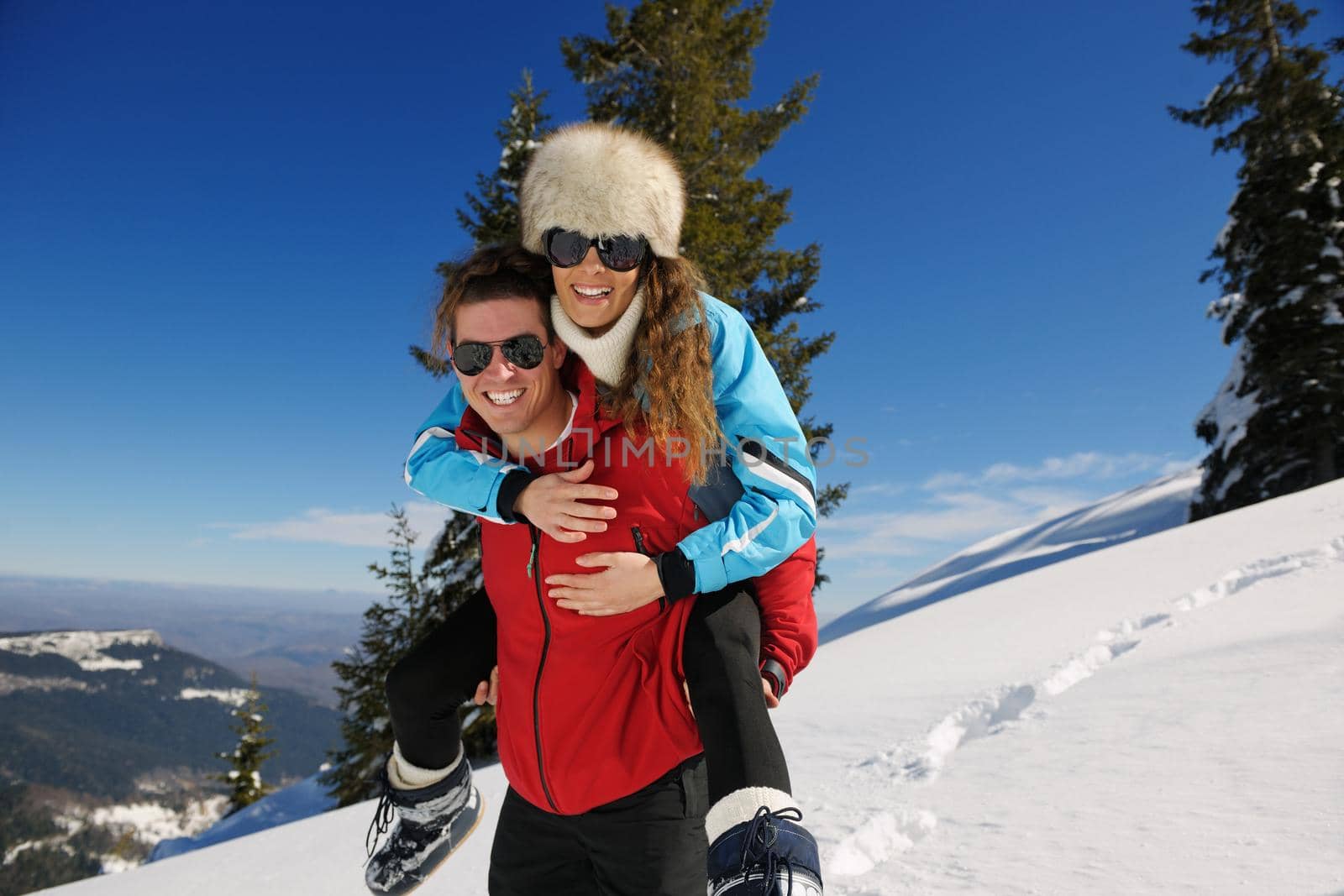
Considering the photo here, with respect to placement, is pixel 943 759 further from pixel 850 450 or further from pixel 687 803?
pixel 687 803

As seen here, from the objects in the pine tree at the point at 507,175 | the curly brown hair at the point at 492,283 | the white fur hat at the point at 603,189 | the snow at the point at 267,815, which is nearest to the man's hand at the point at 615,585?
the curly brown hair at the point at 492,283

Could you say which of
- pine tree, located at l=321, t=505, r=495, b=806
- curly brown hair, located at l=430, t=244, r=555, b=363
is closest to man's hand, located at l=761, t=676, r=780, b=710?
curly brown hair, located at l=430, t=244, r=555, b=363

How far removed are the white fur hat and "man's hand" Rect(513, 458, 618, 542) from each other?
716mm

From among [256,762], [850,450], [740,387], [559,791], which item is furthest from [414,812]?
[256,762]

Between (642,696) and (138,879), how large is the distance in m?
4.87

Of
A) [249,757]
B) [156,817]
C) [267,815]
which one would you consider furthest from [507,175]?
[156,817]

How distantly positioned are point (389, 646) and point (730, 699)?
12506mm

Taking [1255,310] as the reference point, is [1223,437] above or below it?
below

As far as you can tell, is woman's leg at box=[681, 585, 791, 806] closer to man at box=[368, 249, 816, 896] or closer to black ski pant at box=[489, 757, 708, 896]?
man at box=[368, 249, 816, 896]

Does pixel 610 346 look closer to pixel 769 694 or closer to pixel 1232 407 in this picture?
pixel 769 694

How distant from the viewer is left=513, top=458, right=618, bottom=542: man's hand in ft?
4.96

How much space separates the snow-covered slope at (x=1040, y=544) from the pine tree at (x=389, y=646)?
27.4 feet

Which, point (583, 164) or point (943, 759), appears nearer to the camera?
point (583, 164)

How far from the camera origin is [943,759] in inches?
126
